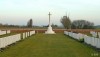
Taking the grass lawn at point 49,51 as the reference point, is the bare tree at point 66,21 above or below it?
above

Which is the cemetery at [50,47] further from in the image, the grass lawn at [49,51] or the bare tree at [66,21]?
the bare tree at [66,21]

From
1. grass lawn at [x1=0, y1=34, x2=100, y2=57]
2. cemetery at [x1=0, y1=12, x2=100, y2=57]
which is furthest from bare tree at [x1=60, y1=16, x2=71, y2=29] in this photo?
grass lawn at [x1=0, y1=34, x2=100, y2=57]

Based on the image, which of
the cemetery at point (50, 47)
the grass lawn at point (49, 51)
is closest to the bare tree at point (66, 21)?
the cemetery at point (50, 47)

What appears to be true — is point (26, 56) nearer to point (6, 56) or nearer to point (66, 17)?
point (6, 56)

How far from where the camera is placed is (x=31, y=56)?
15.4m

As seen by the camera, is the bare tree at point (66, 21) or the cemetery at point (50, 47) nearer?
the cemetery at point (50, 47)

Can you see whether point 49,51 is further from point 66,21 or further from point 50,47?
point 66,21

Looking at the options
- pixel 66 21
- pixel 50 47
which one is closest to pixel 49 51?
pixel 50 47

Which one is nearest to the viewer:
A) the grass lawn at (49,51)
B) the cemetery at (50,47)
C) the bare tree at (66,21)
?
the grass lawn at (49,51)

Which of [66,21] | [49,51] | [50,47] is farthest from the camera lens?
[66,21]

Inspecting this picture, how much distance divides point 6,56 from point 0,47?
4.53m

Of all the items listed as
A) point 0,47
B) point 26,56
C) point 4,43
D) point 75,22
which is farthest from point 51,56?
point 75,22

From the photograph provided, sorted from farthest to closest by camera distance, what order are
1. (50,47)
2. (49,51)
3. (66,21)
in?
1. (66,21)
2. (50,47)
3. (49,51)

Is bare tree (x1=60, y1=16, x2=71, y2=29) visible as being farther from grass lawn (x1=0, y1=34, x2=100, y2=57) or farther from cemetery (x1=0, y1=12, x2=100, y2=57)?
grass lawn (x1=0, y1=34, x2=100, y2=57)
